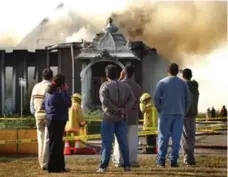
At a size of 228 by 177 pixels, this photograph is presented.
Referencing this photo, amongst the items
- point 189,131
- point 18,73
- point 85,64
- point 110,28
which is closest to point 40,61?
point 18,73

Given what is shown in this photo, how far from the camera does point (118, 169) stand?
1004 cm

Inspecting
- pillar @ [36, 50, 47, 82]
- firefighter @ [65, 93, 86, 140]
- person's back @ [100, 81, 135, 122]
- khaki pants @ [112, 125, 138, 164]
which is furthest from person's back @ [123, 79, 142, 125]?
pillar @ [36, 50, 47, 82]

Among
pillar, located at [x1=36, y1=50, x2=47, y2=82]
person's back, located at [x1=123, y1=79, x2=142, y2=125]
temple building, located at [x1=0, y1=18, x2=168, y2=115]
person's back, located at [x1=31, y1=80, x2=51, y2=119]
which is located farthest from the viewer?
pillar, located at [x1=36, y1=50, x2=47, y2=82]

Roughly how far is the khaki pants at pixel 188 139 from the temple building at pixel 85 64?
905 inches

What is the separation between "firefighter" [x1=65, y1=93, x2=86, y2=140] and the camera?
13531mm

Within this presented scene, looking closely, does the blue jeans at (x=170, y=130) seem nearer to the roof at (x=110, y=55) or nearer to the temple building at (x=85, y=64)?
the temple building at (x=85, y=64)

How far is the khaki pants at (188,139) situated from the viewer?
35.4ft

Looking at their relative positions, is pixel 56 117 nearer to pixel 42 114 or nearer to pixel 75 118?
pixel 42 114

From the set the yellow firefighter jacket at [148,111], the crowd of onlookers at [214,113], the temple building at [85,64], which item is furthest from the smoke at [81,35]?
the yellow firefighter jacket at [148,111]

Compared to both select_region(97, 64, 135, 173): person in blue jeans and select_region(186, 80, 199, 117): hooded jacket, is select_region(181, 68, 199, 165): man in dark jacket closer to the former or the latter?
select_region(186, 80, 199, 117): hooded jacket

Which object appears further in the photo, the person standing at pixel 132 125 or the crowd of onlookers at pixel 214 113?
the crowd of onlookers at pixel 214 113

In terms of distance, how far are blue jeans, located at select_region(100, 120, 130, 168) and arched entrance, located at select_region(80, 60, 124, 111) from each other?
25038 millimetres

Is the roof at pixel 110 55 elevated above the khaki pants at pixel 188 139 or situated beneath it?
elevated above

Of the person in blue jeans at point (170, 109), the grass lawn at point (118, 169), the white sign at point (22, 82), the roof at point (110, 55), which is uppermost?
the roof at point (110, 55)
